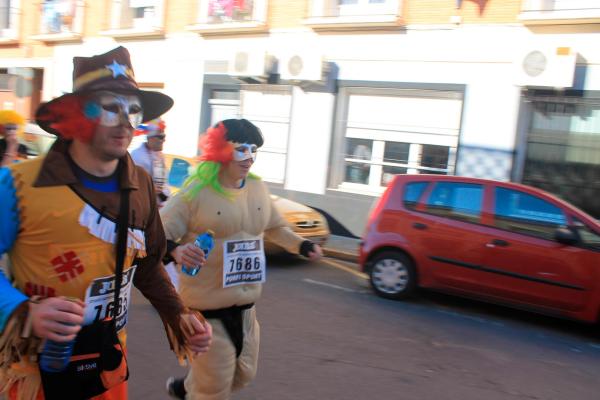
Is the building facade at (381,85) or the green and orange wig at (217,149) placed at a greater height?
the building facade at (381,85)

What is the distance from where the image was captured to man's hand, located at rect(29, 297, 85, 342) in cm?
168

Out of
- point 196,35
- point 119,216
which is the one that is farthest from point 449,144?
point 119,216

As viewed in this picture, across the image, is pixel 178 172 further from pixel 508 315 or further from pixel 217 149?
pixel 217 149

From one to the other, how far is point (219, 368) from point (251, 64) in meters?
10.6

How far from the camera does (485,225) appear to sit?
6.40m

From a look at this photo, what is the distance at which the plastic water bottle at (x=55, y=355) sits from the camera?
1.79 metres

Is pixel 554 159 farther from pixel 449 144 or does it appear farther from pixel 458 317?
pixel 458 317

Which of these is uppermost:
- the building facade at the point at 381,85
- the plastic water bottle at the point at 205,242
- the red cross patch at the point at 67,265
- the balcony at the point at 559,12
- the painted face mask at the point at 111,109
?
the balcony at the point at 559,12

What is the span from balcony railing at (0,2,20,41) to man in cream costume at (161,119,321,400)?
1929cm

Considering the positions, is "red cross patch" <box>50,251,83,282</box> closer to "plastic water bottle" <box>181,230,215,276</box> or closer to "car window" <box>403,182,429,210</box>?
"plastic water bottle" <box>181,230,215,276</box>

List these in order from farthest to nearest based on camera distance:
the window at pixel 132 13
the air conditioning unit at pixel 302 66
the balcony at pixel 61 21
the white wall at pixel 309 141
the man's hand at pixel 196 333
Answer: the balcony at pixel 61 21 < the window at pixel 132 13 < the white wall at pixel 309 141 < the air conditioning unit at pixel 302 66 < the man's hand at pixel 196 333

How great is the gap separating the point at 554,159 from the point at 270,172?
6200 mm

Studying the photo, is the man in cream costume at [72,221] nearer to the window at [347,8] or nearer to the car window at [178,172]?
the car window at [178,172]

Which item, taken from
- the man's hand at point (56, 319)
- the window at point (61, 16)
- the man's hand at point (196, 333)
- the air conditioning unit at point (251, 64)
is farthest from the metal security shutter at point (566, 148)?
the window at point (61, 16)
